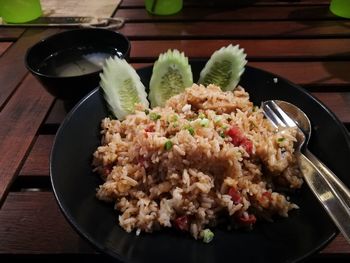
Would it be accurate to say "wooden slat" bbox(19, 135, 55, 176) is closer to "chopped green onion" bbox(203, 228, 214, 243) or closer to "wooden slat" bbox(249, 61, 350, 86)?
"chopped green onion" bbox(203, 228, 214, 243)

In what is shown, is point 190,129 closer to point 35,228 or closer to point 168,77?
point 168,77

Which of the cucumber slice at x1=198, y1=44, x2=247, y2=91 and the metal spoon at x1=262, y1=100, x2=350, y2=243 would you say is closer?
the metal spoon at x1=262, y1=100, x2=350, y2=243

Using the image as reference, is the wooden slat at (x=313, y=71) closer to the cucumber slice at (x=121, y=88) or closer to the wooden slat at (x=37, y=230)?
the cucumber slice at (x=121, y=88)

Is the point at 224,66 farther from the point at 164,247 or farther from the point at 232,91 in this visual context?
the point at 164,247

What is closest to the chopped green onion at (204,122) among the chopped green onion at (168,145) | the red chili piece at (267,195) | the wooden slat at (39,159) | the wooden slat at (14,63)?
the chopped green onion at (168,145)

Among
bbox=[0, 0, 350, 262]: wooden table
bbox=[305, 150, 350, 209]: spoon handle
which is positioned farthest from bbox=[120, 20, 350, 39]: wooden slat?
bbox=[305, 150, 350, 209]: spoon handle

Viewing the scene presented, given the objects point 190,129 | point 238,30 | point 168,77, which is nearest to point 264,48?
point 238,30
